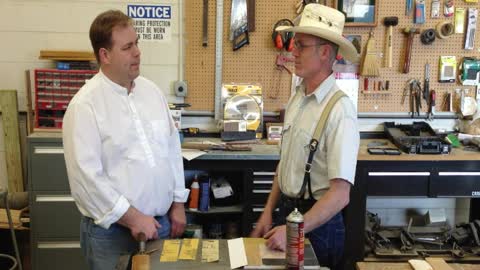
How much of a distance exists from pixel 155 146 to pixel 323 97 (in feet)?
2.24

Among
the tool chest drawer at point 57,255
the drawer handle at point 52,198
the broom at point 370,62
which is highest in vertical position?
the broom at point 370,62

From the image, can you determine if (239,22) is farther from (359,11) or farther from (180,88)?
(359,11)

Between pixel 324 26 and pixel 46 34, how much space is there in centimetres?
212

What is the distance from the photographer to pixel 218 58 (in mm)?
3373

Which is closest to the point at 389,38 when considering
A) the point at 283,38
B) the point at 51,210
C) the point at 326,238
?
the point at 283,38

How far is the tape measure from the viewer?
3.33 meters

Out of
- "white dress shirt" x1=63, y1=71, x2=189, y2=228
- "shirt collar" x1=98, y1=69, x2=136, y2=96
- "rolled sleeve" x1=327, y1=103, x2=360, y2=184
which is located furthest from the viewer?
"shirt collar" x1=98, y1=69, x2=136, y2=96

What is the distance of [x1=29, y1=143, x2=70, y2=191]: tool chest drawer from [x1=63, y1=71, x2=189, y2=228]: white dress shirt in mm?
1050

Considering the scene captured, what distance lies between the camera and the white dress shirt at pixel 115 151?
6.08 ft

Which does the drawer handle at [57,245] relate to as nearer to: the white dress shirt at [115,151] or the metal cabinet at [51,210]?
the metal cabinet at [51,210]

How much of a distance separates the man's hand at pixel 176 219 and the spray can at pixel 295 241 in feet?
2.73

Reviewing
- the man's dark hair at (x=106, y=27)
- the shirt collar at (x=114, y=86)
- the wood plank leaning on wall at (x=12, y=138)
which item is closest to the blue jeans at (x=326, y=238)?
the shirt collar at (x=114, y=86)

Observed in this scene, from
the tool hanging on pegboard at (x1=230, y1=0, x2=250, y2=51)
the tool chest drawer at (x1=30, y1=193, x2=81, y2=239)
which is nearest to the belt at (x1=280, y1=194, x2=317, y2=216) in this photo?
the tool chest drawer at (x1=30, y1=193, x2=81, y2=239)

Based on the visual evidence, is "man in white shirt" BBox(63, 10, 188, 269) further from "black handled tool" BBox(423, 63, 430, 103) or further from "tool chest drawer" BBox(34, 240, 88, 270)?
"black handled tool" BBox(423, 63, 430, 103)
